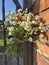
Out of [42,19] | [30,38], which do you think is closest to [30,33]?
[30,38]

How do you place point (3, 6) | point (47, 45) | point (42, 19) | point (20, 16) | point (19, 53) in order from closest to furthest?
point (47, 45) → point (42, 19) → point (20, 16) → point (19, 53) → point (3, 6)

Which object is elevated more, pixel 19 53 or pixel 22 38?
pixel 22 38

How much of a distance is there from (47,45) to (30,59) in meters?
0.69

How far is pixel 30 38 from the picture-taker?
5.37ft

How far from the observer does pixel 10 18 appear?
1.93m

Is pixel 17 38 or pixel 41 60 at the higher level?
pixel 17 38

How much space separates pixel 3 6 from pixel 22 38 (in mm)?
611

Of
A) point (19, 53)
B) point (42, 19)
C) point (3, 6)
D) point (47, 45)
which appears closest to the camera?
point (47, 45)

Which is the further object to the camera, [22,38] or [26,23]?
[22,38]

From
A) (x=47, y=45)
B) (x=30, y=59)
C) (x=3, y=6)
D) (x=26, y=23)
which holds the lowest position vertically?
(x=30, y=59)

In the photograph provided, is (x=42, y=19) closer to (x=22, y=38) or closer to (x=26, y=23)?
(x=26, y=23)

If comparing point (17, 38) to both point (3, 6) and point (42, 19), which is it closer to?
point (42, 19)

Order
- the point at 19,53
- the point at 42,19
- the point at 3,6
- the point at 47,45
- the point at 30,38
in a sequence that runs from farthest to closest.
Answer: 1. the point at 3,6
2. the point at 19,53
3. the point at 30,38
4. the point at 42,19
5. the point at 47,45

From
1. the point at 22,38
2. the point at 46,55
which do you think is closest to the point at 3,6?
the point at 22,38
